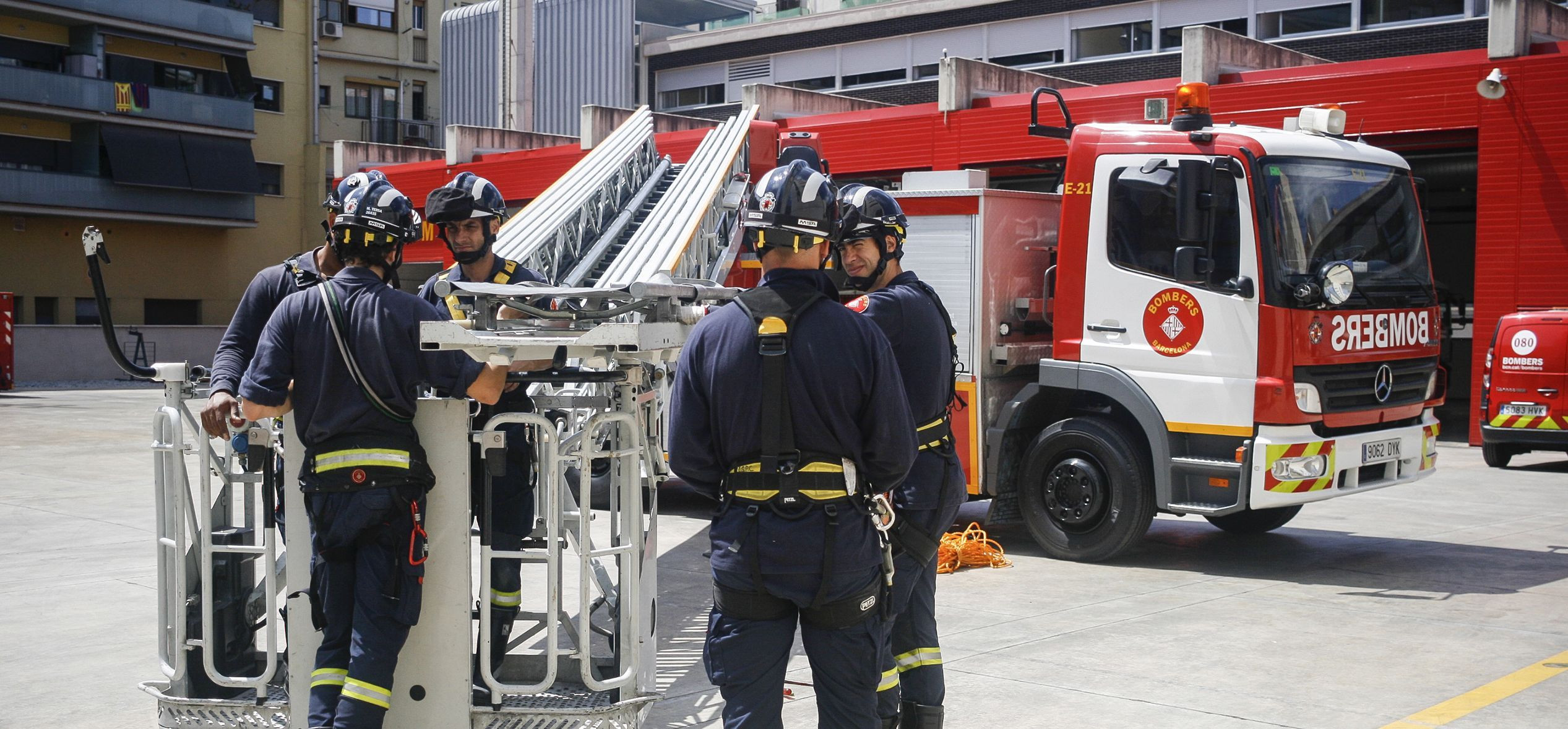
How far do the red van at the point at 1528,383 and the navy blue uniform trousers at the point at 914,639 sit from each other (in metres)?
11.1

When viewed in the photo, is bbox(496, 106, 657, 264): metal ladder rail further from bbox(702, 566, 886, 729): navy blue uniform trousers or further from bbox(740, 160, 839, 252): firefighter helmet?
bbox(702, 566, 886, 729): navy blue uniform trousers

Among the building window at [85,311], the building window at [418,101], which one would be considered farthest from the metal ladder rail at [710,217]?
the building window at [418,101]

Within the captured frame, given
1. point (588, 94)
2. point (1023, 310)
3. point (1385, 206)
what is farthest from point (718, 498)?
point (588, 94)

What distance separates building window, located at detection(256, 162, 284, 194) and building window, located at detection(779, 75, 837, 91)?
15493 mm

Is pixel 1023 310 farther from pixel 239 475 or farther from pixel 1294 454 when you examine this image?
pixel 239 475

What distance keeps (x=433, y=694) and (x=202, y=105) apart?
36.6 meters

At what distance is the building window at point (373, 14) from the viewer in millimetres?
42938

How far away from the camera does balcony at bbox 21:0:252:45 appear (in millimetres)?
34312

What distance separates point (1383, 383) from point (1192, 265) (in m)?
1.47

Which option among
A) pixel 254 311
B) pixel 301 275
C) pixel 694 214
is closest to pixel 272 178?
pixel 694 214

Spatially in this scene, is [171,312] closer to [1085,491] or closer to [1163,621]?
[1085,491]

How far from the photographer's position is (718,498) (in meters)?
3.60

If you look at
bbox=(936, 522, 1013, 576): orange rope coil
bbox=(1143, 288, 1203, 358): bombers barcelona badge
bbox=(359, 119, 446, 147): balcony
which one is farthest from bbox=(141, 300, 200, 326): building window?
bbox=(1143, 288, 1203, 358): bombers barcelona badge

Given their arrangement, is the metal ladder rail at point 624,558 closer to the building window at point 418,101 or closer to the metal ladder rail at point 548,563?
the metal ladder rail at point 548,563
